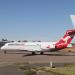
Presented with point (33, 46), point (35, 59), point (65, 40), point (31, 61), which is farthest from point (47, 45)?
point (31, 61)

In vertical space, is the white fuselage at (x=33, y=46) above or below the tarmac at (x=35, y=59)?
above

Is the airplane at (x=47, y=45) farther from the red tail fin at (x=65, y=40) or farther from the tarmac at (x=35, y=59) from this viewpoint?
the tarmac at (x=35, y=59)

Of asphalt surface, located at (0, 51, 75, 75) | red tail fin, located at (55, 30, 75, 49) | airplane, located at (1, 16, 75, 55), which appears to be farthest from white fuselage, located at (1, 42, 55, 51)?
asphalt surface, located at (0, 51, 75, 75)

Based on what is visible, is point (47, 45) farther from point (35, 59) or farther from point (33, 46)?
point (35, 59)

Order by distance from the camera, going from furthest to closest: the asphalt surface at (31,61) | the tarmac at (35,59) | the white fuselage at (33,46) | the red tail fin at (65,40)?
the white fuselage at (33,46) → the red tail fin at (65,40) → the tarmac at (35,59) → the asphalt surface at (31,61)

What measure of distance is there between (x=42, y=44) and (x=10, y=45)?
30.4 feet

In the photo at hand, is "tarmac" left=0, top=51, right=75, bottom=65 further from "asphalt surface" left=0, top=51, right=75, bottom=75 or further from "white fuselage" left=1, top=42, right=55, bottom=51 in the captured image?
"white fuselage" left=1, top=42, right=55, bottom=51

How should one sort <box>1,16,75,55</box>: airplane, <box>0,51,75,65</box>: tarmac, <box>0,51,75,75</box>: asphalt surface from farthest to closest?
<box>1,16,75,55</box>: airplane, <box>0,51,75,65</box>: tarmac, <box>0,51,75,75</box>: asphalt surface

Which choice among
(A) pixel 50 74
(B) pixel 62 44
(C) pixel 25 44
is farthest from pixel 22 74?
(C) pixel 25 44

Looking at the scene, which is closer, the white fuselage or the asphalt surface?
the asphalt surface

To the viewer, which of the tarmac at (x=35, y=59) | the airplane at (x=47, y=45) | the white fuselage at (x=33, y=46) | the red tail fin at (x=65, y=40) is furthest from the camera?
the white fuselage at (x=33, y=46)

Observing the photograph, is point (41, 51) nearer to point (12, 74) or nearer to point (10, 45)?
point (10, 45)

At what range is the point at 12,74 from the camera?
79.7 ft

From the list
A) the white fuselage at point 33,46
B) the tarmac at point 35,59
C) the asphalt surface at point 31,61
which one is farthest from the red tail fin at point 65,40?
the asphalt surface at point 31,61
